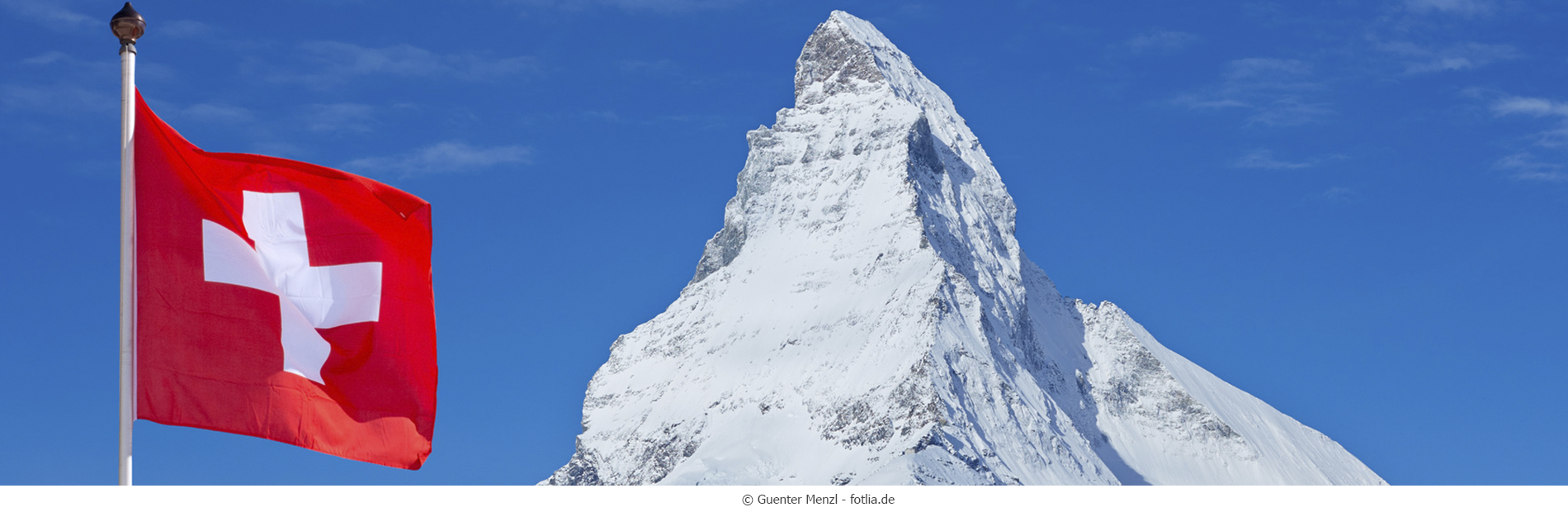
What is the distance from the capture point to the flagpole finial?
2239 cm

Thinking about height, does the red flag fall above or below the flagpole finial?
below

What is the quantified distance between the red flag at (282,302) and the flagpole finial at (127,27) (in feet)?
4.35

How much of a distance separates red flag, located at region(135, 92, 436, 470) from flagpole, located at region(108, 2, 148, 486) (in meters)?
0.78

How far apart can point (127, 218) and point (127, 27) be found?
2.44 metres

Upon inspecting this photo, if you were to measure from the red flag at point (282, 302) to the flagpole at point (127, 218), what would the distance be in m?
0.78

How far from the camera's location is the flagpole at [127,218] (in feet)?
71.9

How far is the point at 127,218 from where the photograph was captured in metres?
22.0

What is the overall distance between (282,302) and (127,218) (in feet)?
10.3

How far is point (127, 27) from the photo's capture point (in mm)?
22406

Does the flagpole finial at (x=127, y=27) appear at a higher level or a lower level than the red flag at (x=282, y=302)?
higher

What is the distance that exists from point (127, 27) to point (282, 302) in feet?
14.5

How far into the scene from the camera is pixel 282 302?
24.7 metres
